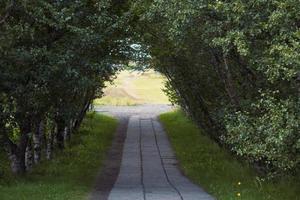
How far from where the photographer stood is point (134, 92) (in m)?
79.8

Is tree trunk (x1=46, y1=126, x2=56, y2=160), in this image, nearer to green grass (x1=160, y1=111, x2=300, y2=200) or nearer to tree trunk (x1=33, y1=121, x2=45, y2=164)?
tree trunk (x1=33, y1=121, x2=45, y2=164)

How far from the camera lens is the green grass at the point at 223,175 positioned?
14555 mm

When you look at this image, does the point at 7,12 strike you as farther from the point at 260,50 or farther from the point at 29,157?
the point at 29,157

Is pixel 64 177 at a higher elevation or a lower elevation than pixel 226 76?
lower

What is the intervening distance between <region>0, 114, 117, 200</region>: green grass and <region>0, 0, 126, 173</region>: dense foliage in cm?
160

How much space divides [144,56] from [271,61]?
438 inches

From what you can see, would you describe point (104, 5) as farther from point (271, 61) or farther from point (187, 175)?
point (187, 175)

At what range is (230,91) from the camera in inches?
627

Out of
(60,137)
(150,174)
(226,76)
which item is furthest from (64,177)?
(60,137)

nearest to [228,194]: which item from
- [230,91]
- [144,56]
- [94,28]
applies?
[230,91]

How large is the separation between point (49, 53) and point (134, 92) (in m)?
65.5

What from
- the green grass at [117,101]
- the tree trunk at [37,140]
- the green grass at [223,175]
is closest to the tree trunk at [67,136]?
the green grass at [223,175]

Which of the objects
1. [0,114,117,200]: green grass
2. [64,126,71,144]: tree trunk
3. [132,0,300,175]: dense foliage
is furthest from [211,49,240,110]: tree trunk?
[64,126,71,144]: tree trunk

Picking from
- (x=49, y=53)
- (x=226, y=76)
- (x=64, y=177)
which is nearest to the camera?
(x=49, y=53)
